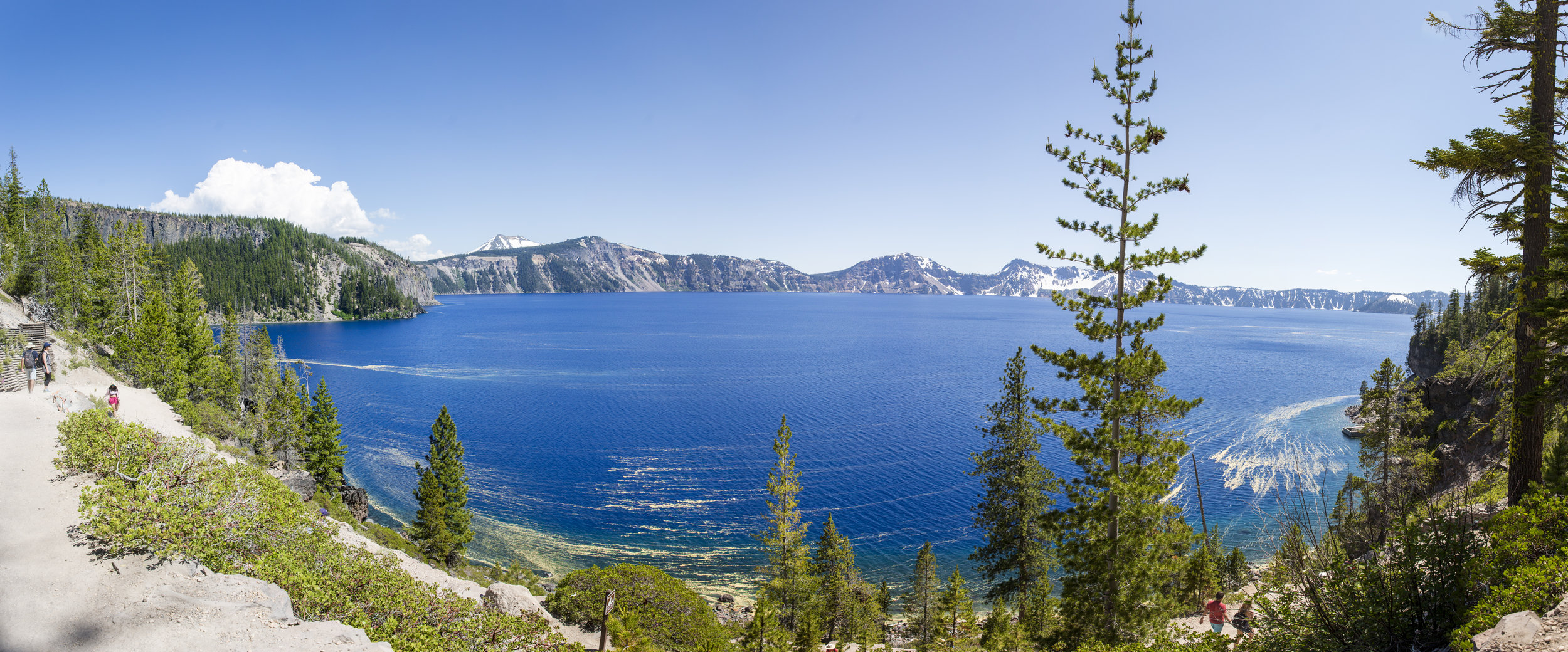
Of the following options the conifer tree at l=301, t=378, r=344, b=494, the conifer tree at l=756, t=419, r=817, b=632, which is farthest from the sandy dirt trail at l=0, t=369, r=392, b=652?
the conifer tree at l=301, t=378, r=344, b=494

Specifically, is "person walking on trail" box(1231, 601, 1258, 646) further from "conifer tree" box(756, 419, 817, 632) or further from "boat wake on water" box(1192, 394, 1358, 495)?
"boat wake on water" box(1192, 394, 1358, 495)

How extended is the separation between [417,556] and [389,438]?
3366cm

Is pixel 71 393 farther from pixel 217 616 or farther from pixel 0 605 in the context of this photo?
pixel 217 616

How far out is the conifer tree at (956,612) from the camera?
27281mm

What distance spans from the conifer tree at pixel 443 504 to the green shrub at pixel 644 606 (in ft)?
46.2

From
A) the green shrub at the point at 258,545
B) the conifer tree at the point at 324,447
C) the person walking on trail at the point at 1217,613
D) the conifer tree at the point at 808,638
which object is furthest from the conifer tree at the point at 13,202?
the person walking on trail at the point at 1217,613

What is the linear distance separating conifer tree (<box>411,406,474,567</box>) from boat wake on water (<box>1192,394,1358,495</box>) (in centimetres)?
5849

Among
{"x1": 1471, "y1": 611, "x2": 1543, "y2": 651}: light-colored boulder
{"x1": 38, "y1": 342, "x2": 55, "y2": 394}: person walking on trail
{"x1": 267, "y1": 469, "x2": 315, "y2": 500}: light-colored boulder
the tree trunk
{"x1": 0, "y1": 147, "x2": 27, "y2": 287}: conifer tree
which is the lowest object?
{"x1": 267, "y1": 469, "x2": 315, "y2": 500}: light-colored boulder

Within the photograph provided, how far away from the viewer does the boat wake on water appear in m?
51.3

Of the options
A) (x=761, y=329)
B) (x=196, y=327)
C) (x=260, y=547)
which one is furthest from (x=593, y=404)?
(x=761, y=329)

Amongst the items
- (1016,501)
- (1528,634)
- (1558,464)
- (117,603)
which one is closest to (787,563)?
(1016,501)

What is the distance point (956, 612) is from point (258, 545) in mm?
27750

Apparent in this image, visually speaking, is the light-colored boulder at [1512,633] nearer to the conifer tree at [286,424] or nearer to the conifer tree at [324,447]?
the conifer tree at [324,447]

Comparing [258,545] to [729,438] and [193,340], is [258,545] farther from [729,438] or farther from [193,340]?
[193,340]
